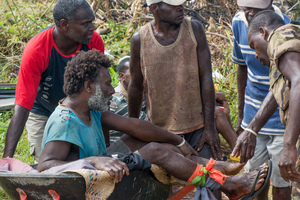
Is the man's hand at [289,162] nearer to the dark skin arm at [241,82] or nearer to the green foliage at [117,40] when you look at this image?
the dark skin arm at [241,82]

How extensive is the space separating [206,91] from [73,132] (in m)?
1.23

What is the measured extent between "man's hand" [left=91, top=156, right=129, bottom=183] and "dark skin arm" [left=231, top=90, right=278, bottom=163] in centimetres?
87

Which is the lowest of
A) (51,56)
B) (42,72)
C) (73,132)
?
(73,132)

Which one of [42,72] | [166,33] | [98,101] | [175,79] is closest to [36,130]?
[42,72]

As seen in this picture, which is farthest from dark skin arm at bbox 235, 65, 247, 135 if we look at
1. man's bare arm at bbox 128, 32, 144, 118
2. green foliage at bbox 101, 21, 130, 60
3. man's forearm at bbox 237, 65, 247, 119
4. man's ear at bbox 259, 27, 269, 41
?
green foliage at bbox 101, 21, 130, 60

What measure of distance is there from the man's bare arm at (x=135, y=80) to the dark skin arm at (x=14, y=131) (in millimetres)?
940

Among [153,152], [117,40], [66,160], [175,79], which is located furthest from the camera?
[117,40]

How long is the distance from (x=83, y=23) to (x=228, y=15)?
154 inches

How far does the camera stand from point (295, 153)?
238 centimetres

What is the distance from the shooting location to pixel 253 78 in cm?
371

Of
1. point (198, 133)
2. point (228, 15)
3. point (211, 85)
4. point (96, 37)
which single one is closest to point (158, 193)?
point (198, 133)

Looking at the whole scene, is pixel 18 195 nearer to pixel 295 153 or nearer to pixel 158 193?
pixel 158 193

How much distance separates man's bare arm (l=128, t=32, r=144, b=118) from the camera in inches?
140

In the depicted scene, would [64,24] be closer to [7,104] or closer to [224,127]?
[224,127]
